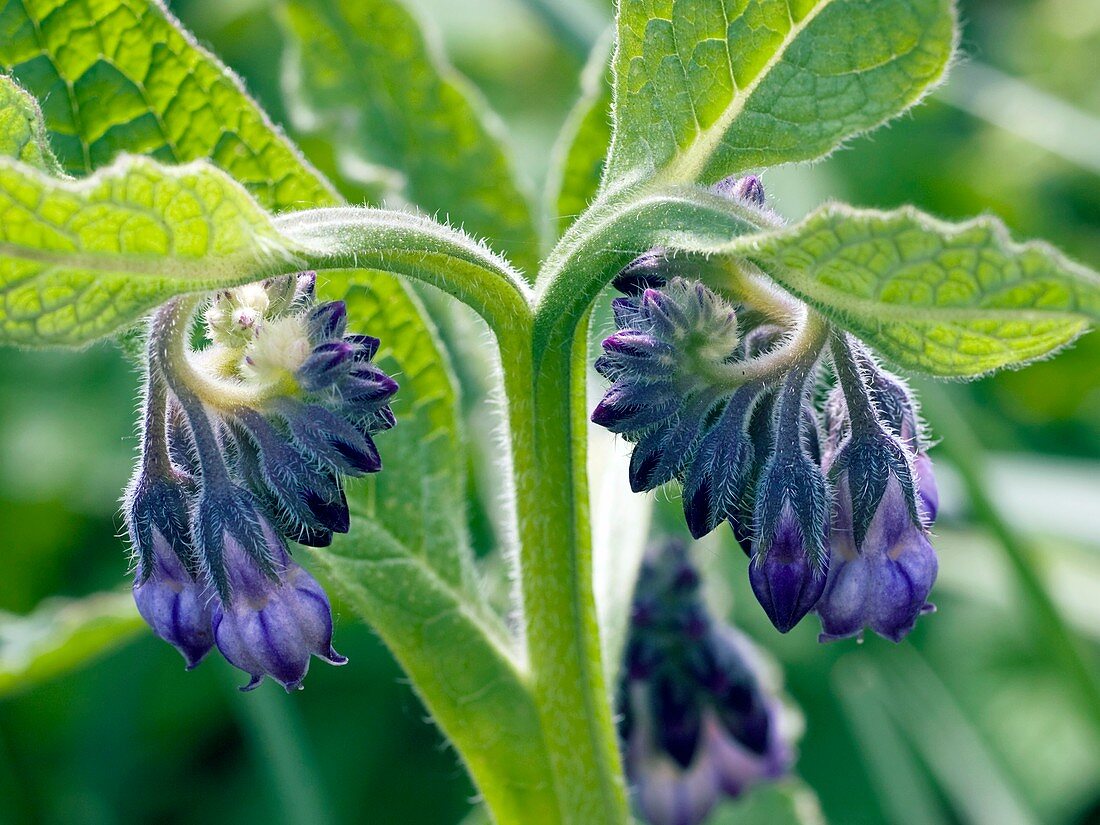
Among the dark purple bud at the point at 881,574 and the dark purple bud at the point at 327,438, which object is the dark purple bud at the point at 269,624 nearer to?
the dark purple bud at the point at 327,438

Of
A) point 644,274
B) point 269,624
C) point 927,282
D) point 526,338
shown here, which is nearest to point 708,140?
point 644,274

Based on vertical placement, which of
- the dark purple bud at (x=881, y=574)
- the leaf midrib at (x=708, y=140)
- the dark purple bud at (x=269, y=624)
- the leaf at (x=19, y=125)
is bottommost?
the dark purple bud at (x=881, y=574)

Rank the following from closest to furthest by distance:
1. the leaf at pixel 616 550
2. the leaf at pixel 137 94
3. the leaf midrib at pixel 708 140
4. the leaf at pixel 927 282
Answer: the leaf at pixel 927 282
the leaf midrib at pixel 708 140
the leaf at pixel 137 94
the leaf at pixel 616 550

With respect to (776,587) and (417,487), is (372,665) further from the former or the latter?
(776,587)

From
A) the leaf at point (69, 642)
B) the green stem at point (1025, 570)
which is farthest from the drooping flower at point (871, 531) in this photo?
the green stem at point (1025, 570)

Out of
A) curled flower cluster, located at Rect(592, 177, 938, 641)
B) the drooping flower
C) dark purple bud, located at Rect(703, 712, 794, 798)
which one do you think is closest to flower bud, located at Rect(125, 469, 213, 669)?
curled flower cluster, located at Rect(592, 177, 938, 641)

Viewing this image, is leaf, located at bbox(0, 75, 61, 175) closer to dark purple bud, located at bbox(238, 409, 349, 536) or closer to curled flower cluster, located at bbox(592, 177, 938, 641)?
dark purple bud, located at bbox(238, 409, 349, 536)

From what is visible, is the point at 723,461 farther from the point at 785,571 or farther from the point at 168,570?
the point at 168,570

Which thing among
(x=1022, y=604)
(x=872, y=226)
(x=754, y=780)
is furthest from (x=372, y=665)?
(x=872, y=226)
